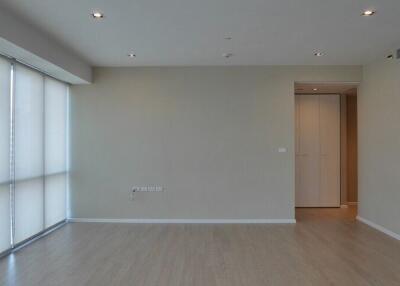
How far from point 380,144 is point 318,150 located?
80.9 inches

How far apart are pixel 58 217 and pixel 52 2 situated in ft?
12.3

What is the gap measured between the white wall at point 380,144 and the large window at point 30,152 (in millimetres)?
5301

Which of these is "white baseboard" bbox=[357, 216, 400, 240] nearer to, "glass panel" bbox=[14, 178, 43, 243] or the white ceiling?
the white ceiling

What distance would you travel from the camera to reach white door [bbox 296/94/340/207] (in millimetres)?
7570

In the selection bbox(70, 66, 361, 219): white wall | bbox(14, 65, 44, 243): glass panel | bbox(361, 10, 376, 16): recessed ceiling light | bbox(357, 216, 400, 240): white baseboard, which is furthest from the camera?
bbox(70, 66, 361, 219): white wall

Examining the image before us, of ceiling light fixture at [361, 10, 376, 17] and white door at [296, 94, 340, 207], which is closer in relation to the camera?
ceiling light fixture at [361, 10, 376, 17]

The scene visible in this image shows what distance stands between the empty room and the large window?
1.1 inches

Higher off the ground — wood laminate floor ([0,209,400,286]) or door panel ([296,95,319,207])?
door panel ([296,95,319,207])

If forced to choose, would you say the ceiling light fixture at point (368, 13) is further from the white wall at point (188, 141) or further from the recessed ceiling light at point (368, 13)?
the white wall at point (188, 141)

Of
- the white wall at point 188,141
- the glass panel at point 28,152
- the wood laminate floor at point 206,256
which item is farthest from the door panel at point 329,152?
the glass panel at point 28,152

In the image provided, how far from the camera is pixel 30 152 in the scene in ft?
16.2

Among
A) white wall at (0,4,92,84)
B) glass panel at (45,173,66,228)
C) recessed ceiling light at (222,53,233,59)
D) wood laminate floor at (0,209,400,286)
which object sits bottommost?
wood laminate floor at (0,209,400,286)

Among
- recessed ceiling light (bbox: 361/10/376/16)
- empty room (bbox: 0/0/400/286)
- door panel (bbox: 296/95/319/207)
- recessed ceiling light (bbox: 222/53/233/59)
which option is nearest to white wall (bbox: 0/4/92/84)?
empty room (bbox: 0/0/400/286)

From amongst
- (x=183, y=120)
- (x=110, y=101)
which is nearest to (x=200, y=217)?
(x=183, y=120)
